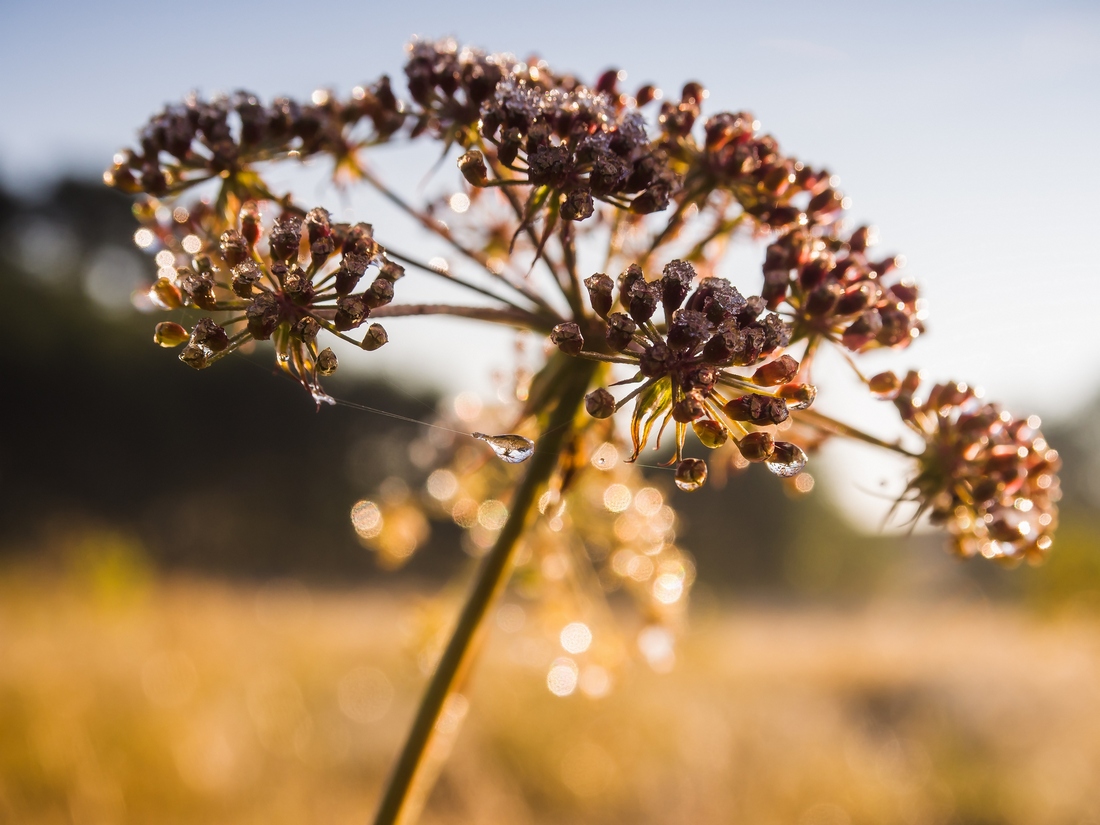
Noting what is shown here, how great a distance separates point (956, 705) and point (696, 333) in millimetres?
15486

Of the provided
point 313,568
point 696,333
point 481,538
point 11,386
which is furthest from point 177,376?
point 696,333

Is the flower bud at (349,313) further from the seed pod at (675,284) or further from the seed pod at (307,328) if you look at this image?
the seed pod at (675,284)

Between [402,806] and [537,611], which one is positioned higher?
[537,611]

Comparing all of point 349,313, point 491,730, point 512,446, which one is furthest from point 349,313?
point 491,730

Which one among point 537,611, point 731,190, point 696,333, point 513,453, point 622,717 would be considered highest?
point 731,190

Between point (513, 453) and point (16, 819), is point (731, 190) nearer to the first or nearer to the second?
point (513, 453)

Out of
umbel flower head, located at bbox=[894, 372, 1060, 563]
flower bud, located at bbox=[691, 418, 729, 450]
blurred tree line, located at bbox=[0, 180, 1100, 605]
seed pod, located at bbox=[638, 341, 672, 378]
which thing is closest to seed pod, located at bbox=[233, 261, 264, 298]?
seed pod, located at bbox=[638, 341, 672, 378]

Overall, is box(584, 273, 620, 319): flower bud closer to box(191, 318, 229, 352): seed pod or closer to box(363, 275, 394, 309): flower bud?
box(363, 275, 394, 309): flower bud

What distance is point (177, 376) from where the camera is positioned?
30188 millimetres

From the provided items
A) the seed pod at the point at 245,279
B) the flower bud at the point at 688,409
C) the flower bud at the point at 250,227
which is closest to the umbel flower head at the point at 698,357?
the flower bud at the point at 688,409

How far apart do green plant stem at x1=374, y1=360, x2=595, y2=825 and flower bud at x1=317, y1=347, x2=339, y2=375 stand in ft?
1.67

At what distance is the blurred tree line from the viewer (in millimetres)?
27156

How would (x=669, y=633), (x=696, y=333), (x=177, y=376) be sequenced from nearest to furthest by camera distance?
(x=696, y=333) < (x=669, y=633) < (x=177, y=376)

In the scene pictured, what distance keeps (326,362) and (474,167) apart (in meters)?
0.43
